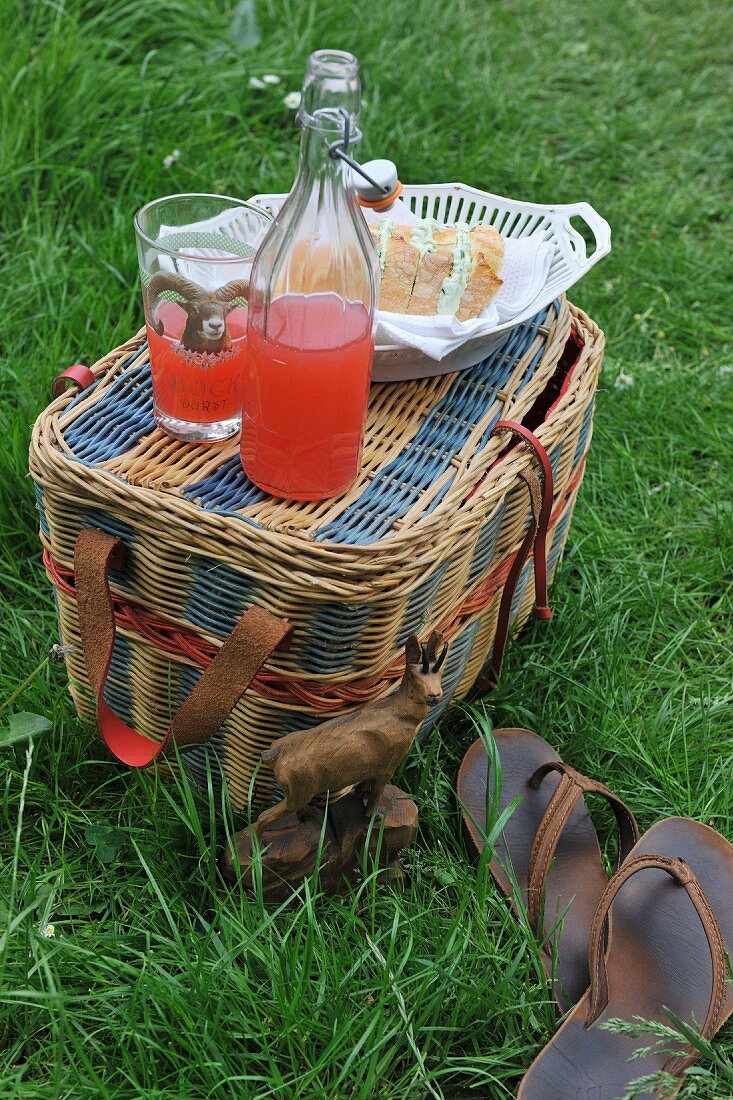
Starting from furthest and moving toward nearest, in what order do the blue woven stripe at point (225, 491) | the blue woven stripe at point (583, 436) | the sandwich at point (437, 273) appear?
1. the blue woven stripe at point (583, 436)
2. the sandwich at point (437, 273)
3. the blue woven stripe at point (225, 491)

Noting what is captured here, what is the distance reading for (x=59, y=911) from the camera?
1472 mm

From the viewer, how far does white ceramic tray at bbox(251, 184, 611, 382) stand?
1.59m

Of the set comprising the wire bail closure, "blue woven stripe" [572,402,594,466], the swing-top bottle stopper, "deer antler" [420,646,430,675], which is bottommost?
"blue woven stripe" [572,402,594,466]

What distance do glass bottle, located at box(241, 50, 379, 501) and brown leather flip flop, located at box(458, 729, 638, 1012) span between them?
52cm

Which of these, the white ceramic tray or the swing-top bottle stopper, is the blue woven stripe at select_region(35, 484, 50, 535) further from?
the swing-top bottle stopper

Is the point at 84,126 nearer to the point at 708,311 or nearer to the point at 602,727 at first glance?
the point at 708,311

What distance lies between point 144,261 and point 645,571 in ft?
3.77

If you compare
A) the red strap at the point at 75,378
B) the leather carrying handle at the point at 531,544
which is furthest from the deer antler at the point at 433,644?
the red strap at the point at 75,378


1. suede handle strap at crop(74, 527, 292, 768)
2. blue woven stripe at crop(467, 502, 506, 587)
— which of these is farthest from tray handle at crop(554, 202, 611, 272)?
suede handle strap at crop(74, 527, 292, 768)

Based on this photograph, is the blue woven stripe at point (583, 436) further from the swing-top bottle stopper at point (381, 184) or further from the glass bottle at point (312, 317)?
the glass bottle at point (312, 317)

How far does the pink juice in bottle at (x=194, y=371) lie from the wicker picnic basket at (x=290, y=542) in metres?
0.05

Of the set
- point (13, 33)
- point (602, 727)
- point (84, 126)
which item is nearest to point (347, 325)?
point (602, 727)

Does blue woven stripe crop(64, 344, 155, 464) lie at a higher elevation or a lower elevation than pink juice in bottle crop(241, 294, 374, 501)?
lower

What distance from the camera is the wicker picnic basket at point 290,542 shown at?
131 cm
